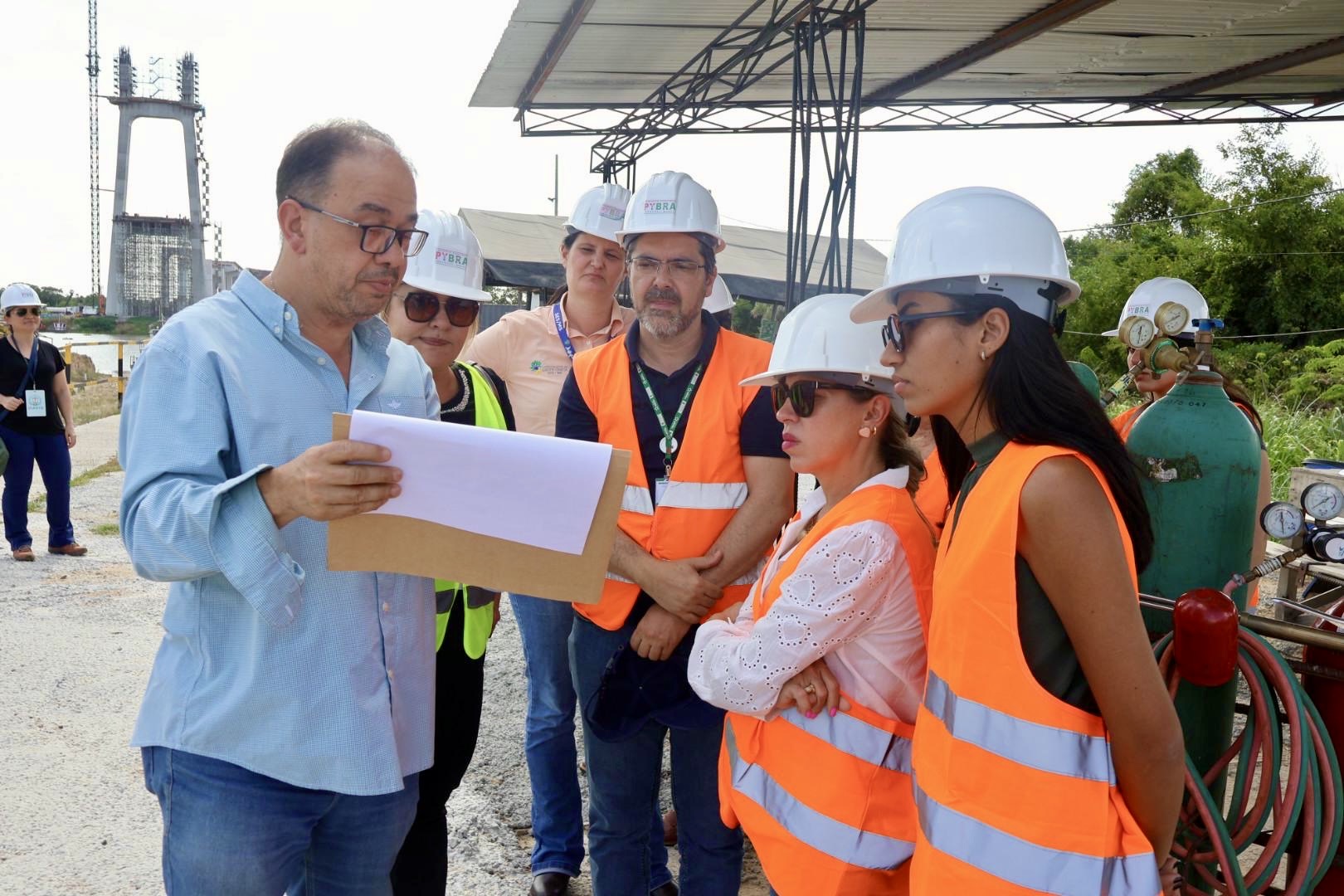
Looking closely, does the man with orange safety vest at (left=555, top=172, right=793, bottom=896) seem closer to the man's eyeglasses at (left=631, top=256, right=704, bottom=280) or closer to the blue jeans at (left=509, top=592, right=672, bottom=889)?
the man's eyeglasses at (left=631, top=256, right=704, bottom=280)

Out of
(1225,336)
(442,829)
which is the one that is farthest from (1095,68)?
(1225,336)

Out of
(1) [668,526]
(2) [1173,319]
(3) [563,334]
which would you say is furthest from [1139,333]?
(3) [563,334]

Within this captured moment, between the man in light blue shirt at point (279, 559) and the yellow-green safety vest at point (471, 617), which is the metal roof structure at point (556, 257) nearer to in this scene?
the yellow-green safety vest at point (471, 617)

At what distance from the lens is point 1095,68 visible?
32.2ft

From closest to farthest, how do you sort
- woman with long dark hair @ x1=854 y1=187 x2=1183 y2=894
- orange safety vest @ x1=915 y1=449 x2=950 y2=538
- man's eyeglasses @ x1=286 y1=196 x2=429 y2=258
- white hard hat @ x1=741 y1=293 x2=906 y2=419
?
woman with long dark hair @ x1=854 y1=187 x2=1183 y2=894 → man's eyeglasses @ x1=286 y1=196 x2=429 y2=258 → white hard hat @ x1=741 y1=293 x2=906 y2=419 → orange safety vest @ x1=915 y1=449 x2=950 y2=538

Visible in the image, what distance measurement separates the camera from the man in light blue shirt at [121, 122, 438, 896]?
1.66m

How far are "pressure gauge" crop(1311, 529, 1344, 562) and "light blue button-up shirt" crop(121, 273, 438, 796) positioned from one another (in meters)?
2.21

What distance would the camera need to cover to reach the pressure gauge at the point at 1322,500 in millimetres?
2375

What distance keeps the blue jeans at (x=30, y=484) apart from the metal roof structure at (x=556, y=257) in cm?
592

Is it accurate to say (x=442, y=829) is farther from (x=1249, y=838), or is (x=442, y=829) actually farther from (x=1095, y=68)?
(x=1095, y=68)

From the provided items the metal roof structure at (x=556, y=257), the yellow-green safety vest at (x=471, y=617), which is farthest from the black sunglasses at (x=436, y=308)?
the metal roof structure at (x=556, y=257)

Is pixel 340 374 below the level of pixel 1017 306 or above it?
below

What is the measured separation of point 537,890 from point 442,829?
792mm

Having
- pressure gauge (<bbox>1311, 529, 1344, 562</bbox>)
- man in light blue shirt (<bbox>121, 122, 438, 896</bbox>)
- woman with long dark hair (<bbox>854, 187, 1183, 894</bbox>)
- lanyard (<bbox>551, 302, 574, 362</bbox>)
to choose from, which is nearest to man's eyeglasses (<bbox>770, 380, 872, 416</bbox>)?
woman with long dark hair (<bbox>854, 187, 1183, 894</bbox>)
